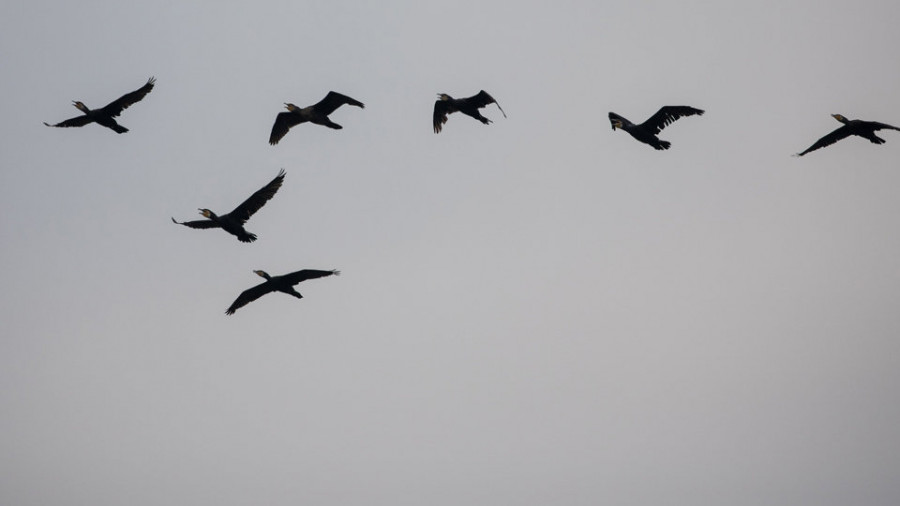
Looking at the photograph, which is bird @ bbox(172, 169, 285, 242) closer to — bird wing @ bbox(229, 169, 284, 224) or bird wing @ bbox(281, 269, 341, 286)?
bird wing @ bbox(229, 169, 284, 224)

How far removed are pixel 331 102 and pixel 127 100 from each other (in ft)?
21.1

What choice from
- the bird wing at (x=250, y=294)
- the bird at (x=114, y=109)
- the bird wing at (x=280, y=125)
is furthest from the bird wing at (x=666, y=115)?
the bird at (x=114, y=109)

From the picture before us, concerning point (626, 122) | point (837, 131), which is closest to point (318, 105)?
point (626, 122)

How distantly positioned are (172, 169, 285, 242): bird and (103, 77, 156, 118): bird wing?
4.63 m

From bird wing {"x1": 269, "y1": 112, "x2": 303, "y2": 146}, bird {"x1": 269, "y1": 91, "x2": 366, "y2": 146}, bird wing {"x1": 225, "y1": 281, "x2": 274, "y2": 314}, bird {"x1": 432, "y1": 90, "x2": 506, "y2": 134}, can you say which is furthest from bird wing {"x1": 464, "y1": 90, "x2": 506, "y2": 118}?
bird wing {"x1": 225, "y1": 281, "x2": 274, "y2": 314}

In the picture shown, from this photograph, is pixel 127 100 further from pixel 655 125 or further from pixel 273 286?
pixel 655 125

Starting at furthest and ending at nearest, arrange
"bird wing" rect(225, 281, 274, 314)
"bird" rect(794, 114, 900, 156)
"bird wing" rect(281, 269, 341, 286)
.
→ "bird wing" rect(225, 281, 274, 314), "bird" rect(794, 114, 900, 156), "bird wing" rect(281, 269, 341, 286)

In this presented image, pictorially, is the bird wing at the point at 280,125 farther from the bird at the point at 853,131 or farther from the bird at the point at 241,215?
the bird at the point at 853,131

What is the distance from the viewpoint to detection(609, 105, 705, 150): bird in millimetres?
32938

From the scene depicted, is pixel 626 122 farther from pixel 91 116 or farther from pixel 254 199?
pixel 91 116

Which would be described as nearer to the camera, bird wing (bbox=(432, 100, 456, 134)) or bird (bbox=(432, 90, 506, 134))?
bird (bbox=(432, 90, 506, 134))

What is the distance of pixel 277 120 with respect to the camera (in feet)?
119

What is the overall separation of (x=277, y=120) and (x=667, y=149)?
12166mm

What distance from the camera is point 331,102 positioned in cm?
3541
